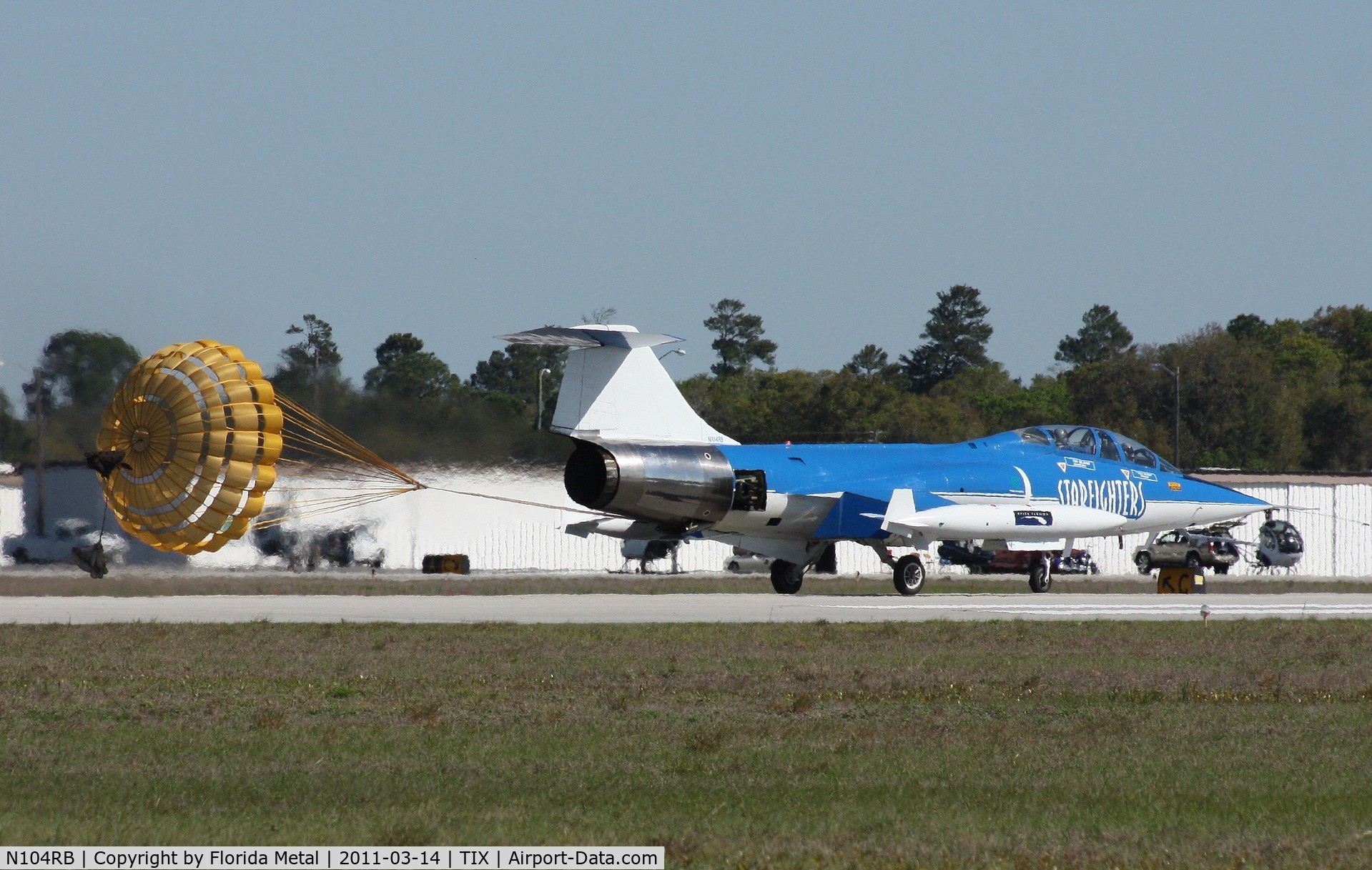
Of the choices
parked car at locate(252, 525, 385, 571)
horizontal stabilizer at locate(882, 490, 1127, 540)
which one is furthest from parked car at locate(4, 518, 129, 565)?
horizontal stabilizer at locate(882, 490, 1127, 540)

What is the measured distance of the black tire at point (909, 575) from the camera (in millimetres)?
30297

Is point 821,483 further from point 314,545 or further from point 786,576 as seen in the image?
point 314,545

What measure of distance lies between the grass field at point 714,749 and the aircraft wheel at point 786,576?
1261cm

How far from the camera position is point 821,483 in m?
28.8

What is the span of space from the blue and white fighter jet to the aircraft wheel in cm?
3

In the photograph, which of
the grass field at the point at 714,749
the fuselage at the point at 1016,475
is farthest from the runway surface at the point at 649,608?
the grass field at the point at 714,749

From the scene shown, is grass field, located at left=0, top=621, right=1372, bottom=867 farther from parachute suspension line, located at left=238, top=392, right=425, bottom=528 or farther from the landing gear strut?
Result: the landing gear strut

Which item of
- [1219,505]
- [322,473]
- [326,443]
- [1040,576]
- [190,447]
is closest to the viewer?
[190,447]

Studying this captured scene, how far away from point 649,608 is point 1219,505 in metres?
14.7

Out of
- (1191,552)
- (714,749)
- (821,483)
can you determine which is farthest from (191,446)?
(1191,552)

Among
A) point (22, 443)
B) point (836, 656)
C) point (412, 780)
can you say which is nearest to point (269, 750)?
point (412, 780)

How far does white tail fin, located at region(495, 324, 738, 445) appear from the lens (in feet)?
85.3

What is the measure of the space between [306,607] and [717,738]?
16.1 m

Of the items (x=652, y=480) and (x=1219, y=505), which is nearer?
(x=652, y=480)
